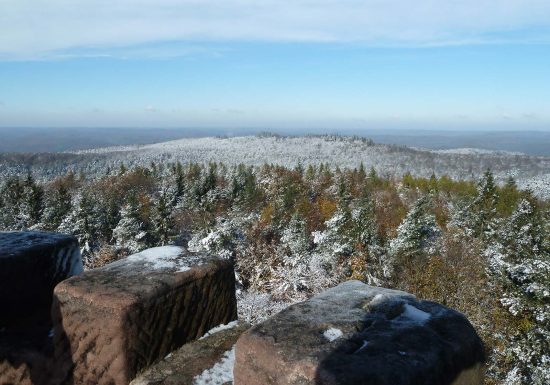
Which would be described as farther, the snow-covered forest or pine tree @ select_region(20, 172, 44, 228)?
pine tree @ select_region(20, 172, 44, 228)

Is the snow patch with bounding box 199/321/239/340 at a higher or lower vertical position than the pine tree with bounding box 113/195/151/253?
higher

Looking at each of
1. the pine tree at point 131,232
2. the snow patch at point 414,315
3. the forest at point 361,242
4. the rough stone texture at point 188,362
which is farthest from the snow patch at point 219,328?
the pine tree at point 131,232

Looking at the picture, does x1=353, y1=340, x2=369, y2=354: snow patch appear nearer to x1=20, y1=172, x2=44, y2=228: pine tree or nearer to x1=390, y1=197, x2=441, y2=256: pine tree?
x1=390, y1=197, x2=441, y2=256: pine tree

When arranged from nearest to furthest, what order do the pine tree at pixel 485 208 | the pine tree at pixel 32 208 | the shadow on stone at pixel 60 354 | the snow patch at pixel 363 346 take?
1. the snow patch at pixel 363 346
2. the shadow on stone at pixel 60 354
3. the pine tree at pixel 485 208
4. the pine tree at pixel 32 208

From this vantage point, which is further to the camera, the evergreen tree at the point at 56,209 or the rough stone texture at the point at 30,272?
the evergreen tree at the point at 56,209

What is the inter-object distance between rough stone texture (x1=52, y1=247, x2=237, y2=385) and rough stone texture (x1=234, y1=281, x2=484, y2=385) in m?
0.98

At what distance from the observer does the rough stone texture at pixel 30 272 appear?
3.98 meters

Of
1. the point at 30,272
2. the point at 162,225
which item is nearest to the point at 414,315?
the point at 30,272

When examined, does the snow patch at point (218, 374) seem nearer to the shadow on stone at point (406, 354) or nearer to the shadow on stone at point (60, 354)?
the shadow on stone at point (60, 354)

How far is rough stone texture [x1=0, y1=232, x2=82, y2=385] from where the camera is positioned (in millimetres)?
3658

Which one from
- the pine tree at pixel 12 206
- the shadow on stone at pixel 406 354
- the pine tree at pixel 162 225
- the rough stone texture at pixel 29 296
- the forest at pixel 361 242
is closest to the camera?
the shadow on stone at pixel 406 354

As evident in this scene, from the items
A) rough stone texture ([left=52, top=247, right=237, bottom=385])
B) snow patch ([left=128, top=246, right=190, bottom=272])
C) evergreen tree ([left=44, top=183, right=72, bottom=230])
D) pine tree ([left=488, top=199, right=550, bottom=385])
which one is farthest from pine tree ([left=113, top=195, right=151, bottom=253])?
rough stone texture ([left=52, top=247, right=237, bottom=385])

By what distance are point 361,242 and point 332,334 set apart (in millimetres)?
36134

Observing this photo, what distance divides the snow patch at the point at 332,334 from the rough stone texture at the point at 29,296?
2.31 m
